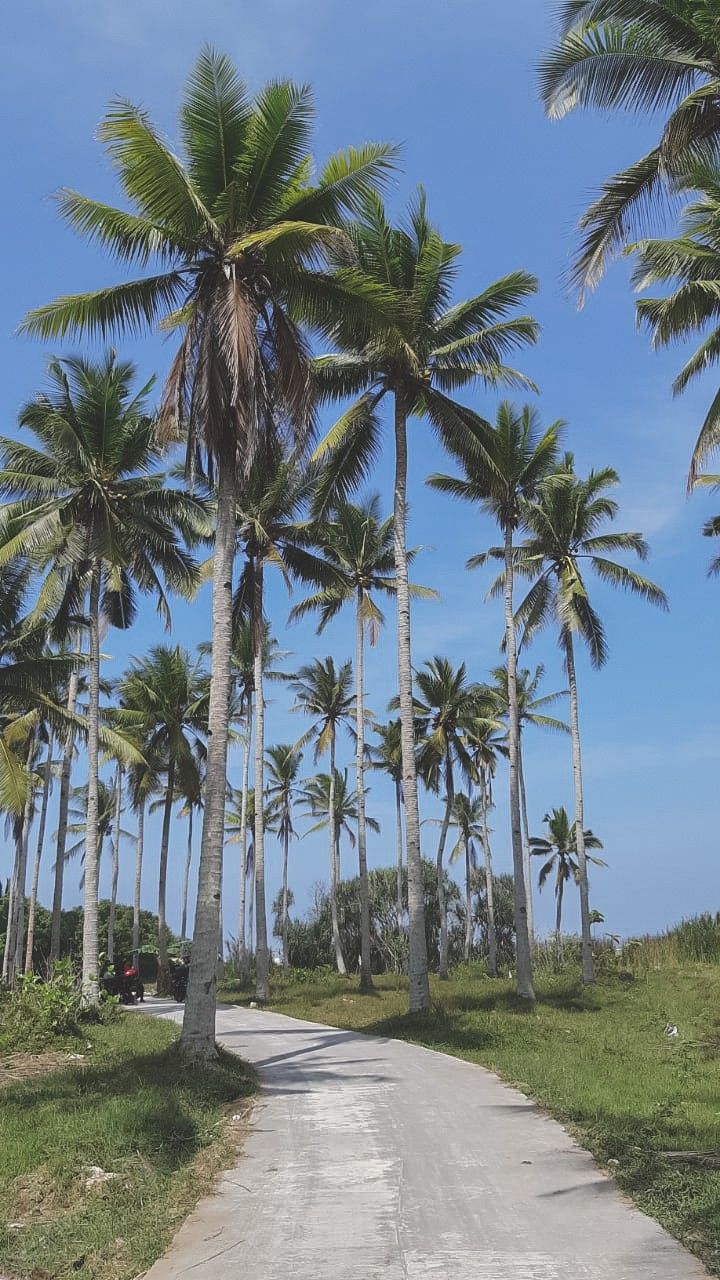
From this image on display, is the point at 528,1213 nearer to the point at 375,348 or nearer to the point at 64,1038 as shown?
the point at 64,1038

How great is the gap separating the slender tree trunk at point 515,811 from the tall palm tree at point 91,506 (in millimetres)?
8513

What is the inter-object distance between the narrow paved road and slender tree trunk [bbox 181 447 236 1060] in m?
1.32

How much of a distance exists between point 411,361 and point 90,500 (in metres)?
7.71

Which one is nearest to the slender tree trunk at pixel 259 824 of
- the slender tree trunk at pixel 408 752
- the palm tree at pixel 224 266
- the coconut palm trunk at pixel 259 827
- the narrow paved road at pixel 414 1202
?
the coconut palm trunk at pixel 259 827

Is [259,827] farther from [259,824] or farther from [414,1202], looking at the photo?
[414,1202]

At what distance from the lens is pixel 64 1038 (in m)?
15.8

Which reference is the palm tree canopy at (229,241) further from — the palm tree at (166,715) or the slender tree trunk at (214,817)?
the palm tree at (166,715)

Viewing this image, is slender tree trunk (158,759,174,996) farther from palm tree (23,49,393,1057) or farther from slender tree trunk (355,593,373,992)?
palm tree (23,49,393,1057)

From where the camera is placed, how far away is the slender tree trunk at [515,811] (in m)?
25.9

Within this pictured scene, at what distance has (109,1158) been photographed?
7.54 m

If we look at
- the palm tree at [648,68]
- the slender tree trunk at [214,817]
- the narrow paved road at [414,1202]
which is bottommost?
the narrow paved road at [414,1202]

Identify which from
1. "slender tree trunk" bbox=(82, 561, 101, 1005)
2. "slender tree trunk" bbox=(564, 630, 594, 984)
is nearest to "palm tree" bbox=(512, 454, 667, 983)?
"slender tree trunk" bbox=(564, 630, 594, 984)

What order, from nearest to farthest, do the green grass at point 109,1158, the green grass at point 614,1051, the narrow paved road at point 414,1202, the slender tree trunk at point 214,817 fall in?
the narrow paved road at point 414,1202 < the green grass at point 109,1158 < the green grass at point 614,1051 < the slender tree trunk at point 214,817

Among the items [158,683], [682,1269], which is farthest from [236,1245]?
[158,683]
